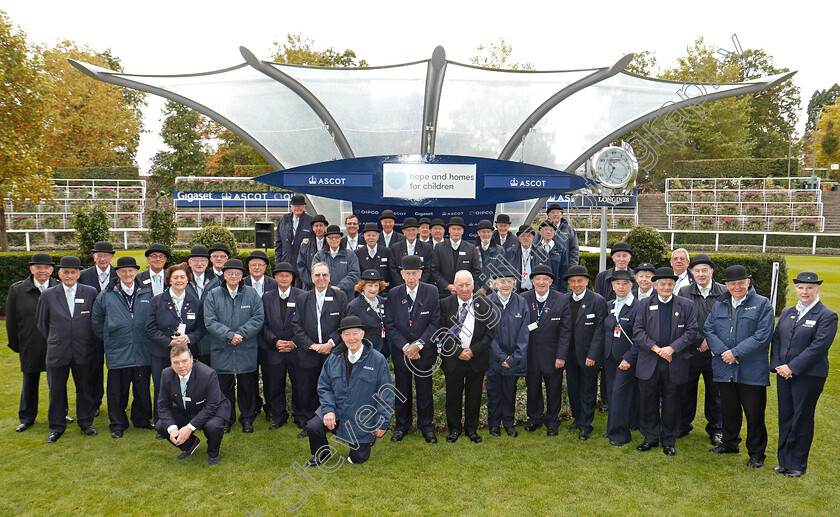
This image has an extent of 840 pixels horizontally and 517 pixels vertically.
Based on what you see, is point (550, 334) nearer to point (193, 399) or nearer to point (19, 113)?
point (193, 399)

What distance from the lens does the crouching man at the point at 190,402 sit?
5715 mm

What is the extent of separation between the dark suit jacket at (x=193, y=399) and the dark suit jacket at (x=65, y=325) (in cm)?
143

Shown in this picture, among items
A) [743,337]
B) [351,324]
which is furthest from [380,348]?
[743,337]

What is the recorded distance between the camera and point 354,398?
19.2 feet

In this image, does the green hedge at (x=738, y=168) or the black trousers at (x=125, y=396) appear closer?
the black trousers at (x=125, y=396)

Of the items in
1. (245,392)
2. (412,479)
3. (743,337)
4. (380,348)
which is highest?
(743,337)

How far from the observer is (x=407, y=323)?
6637 millimetres

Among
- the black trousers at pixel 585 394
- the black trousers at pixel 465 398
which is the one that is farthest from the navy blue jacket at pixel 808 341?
the black trousers at pixel 465 398

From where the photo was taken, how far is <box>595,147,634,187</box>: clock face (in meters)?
11.0

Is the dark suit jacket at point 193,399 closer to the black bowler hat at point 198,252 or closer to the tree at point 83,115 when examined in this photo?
the black bowler hat at point 198,252

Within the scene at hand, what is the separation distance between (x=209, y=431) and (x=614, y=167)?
29.3 feet

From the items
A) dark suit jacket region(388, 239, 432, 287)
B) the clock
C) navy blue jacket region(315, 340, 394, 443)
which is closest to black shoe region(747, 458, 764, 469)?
navy blue jacket region(315, 340, 394, 443)

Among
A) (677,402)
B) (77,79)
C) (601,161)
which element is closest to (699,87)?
(601,161)

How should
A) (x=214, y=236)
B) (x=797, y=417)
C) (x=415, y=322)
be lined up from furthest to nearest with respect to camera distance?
(x=214, y=236) → (x=415, y=322) → (x=797, y=417)
